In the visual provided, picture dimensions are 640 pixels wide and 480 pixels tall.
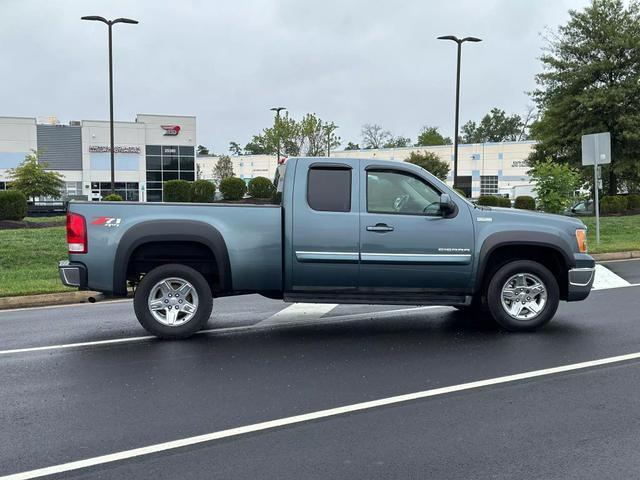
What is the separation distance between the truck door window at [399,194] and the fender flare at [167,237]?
1.69 meters

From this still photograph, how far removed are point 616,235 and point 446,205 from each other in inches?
641

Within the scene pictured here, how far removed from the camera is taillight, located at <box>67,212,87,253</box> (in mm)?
6922

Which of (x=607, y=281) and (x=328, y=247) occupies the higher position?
(x=328, y=247)

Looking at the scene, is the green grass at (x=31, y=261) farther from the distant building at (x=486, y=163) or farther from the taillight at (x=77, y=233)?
the distant building at (x=486, y=163)

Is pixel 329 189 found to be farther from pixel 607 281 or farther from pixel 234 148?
pixel 234 148

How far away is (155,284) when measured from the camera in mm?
7117

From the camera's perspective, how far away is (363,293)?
7.21 m

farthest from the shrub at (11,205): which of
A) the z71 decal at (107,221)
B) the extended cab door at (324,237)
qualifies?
the extended cab door at (324,237)

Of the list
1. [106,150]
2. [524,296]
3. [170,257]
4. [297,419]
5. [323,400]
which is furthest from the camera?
[106,150]

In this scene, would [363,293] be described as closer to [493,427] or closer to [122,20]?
[493,427]

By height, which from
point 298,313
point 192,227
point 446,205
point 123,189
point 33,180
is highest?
point 123,189

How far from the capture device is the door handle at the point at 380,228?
7.10m

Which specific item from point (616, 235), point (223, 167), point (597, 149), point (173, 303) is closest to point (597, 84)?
point (616, 235)

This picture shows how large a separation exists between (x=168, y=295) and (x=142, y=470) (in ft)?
11.6
